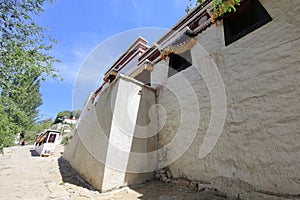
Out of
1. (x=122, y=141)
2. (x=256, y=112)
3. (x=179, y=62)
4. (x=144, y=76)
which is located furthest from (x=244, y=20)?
(x=144, y=76)

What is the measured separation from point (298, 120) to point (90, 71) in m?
8.07

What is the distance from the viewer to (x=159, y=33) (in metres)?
8.80

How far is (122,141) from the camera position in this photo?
3.66 m

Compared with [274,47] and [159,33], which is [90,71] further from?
[274,47]

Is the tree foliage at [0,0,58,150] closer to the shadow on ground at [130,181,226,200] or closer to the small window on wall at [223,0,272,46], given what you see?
the shadow on ground at [130,181,226,200]

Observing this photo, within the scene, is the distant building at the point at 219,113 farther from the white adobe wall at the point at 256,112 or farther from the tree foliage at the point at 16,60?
the tree foliage at the point at 16,60

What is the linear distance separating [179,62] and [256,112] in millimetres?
2747

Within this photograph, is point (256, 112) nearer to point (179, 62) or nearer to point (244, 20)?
point (244, 20)

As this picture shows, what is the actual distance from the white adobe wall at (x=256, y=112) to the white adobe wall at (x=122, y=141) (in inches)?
45.2

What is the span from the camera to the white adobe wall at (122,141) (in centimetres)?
335

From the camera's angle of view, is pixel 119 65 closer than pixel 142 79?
No

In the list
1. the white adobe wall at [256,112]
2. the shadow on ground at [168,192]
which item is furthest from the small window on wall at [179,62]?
the shadow on ground at [168,192]

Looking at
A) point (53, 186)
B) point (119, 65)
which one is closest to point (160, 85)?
point (53, 186)

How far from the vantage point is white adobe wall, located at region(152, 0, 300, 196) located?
207cm
